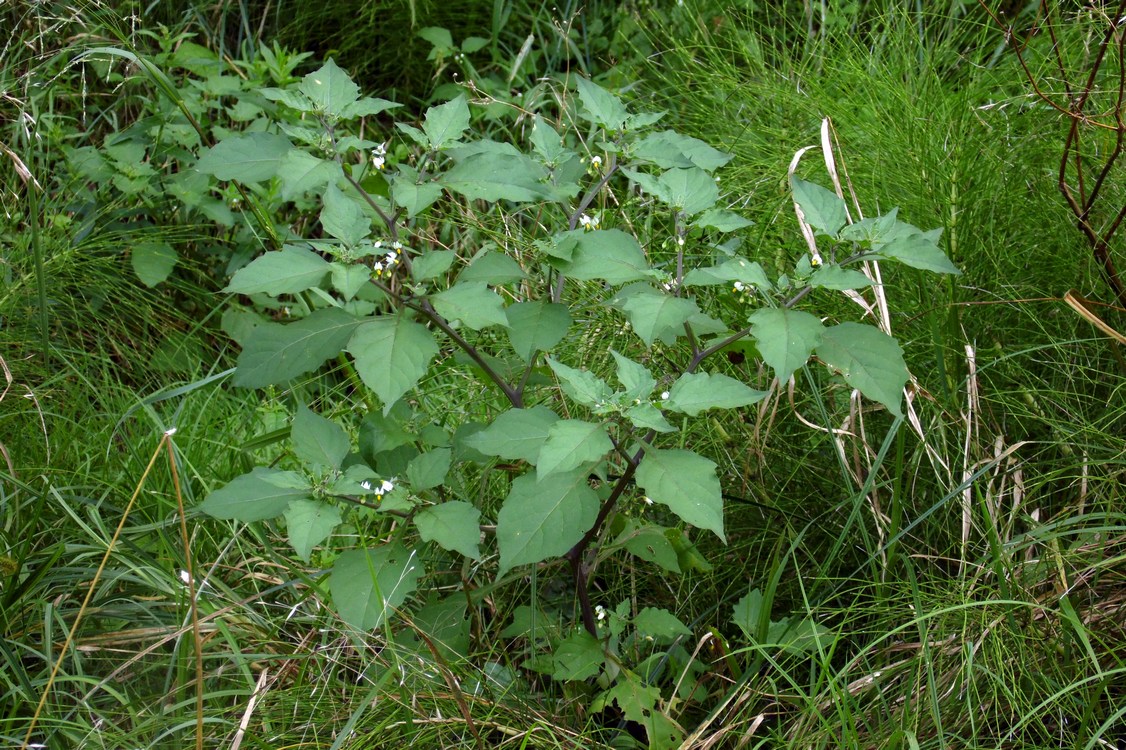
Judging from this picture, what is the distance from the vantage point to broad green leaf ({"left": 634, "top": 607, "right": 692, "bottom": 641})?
Answer: 1.86m

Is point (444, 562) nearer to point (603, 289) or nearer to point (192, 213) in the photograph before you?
point (603, 289)

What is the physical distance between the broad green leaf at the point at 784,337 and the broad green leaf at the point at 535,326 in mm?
Answer: 322

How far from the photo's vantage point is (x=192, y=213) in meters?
3.48

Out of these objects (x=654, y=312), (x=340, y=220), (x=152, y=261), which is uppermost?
(x=340, y=220)

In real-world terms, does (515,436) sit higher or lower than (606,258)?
lower

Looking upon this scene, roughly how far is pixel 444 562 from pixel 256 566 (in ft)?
1.31

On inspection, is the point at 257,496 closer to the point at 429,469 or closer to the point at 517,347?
the point at 429,469

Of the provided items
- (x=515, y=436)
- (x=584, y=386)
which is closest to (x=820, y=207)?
(x=584, y=386)

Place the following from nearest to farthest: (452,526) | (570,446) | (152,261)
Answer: (570,446), (452,526), (152,261)

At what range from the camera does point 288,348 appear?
1.68 metres

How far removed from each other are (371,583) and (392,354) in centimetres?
36

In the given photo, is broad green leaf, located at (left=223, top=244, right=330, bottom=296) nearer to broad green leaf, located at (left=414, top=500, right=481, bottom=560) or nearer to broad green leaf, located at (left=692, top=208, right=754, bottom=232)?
broad green leaf, located at (left=414, top=500, right=481, bottom=560)

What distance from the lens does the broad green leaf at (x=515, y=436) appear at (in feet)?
5.25

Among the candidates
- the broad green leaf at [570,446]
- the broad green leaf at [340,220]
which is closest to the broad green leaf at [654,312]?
the broad green leaf at [570,446]
